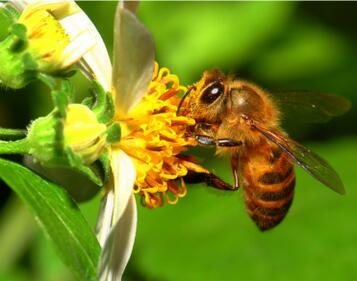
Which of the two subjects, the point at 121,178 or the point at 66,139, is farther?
the point at 121,178

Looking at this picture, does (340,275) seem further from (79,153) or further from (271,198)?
(79,153)

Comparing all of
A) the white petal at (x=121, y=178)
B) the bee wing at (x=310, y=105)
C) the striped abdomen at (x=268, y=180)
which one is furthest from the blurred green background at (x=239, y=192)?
the white petal at (x=121, y=178)

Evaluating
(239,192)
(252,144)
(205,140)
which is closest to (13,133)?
(205,140)

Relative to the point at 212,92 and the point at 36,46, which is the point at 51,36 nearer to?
the point at 36,46

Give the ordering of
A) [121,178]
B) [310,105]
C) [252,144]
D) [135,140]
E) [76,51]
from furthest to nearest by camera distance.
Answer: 1. [310,105]
2. [252,144]
3. [135,140]
4. [121,178]
5. [76,51]

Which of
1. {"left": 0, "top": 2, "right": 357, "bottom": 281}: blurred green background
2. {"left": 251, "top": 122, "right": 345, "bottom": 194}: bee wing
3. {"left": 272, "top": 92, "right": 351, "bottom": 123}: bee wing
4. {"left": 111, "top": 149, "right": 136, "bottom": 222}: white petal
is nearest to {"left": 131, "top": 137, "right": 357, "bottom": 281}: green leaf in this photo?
{"left": 0, "top": 2, "right": 357, "bottom": 281}: blurred green background

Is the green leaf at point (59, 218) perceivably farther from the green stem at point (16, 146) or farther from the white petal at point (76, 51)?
the white petal at point (76, 51)
